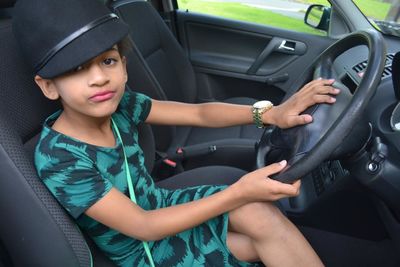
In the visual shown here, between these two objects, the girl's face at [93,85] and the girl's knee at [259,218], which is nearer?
the girl's face at [93,85]

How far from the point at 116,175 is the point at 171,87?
3.97ft

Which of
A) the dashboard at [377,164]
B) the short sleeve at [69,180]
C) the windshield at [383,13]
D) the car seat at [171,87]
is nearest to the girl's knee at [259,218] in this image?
the dashboard at [377,164]

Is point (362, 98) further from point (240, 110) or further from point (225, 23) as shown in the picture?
point (225, 23)

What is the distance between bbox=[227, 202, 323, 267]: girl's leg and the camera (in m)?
1.08

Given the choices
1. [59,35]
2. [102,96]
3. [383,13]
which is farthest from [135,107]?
[383,13]

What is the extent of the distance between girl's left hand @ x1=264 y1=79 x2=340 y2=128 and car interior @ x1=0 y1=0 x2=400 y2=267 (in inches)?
1.0

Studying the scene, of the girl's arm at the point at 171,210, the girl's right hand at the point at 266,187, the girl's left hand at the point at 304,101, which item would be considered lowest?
the girl's arm at the point at 171,210

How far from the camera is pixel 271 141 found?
1.17 metres

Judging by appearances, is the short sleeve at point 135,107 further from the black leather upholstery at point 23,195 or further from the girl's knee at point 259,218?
the girl's knee at point 259,218

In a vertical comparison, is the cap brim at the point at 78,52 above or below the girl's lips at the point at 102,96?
above

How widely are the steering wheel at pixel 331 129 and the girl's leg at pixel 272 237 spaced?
0.43ft

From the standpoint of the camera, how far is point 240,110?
54.2 inches

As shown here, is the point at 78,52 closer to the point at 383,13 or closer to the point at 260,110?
the point at 260,110

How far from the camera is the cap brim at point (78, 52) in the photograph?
920mm
